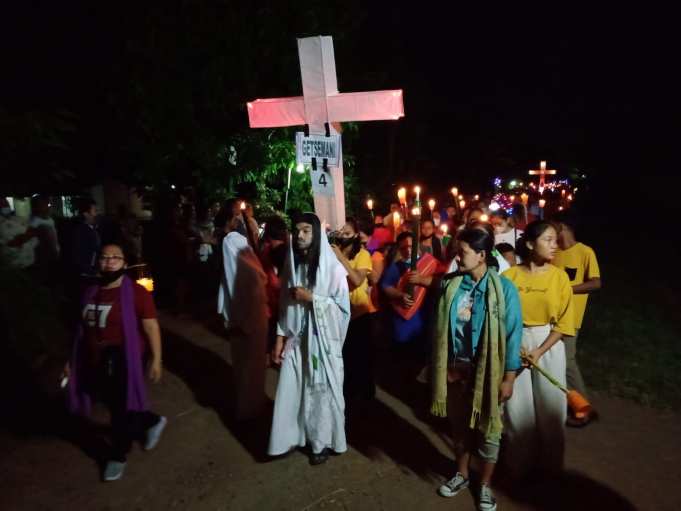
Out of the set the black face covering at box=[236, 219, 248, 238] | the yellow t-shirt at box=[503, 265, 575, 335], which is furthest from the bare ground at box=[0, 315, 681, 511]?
the black face covering at box=[236, 219, 248, 238]

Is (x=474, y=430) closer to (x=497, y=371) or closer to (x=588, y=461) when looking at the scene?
(x=497, y=371)

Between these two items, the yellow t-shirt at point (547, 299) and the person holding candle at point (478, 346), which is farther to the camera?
the yellow t-shirt at point (547, 299)

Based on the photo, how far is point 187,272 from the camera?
1003cm

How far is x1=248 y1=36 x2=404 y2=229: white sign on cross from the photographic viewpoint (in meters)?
4.71

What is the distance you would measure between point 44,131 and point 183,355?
4371 mm

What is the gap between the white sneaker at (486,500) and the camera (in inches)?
143

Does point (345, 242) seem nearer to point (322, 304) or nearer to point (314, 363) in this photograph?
point (322, 304)

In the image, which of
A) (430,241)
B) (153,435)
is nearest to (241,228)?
(153,435)

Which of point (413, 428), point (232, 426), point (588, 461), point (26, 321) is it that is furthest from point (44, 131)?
point (588, 461)

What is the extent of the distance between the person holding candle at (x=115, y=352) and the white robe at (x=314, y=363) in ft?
3.57

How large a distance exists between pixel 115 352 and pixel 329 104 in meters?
2.85

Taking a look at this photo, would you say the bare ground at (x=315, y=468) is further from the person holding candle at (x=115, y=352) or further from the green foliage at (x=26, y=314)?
the green foliage at (x=26, y=314)

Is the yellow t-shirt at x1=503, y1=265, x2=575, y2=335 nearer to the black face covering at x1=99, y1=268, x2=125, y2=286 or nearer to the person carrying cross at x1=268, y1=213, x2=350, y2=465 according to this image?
the person carrying cross at x1=268, y1=213, x2=350, y2=465

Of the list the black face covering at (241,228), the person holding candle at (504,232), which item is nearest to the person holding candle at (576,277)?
the person holding candle at (504,232)
